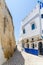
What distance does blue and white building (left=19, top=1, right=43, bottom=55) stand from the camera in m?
20.0

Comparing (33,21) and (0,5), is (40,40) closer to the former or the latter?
(33,21)

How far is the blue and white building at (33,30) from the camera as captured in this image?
1997cm

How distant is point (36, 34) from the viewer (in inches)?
818

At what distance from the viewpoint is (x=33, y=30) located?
21844mm

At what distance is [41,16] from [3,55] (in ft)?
21.1

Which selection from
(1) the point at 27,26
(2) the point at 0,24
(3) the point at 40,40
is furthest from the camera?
(1) the point at 27,26

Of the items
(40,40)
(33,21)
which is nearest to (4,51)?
(40,40)

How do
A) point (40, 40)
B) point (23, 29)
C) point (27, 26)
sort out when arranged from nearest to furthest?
point (40, 40), point (27, 26), point (23, 29)

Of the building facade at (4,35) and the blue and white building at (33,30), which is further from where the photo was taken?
the blue and white building at (33,30)

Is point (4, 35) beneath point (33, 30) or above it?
beneath

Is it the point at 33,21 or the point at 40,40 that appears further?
the point at 33,21

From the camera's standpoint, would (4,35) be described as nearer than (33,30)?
Yes

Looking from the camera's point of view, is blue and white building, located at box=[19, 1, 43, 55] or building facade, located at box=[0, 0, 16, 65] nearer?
building facade, located at box=[0, 0, 16, 65]

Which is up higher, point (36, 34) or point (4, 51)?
point (36, 34)
